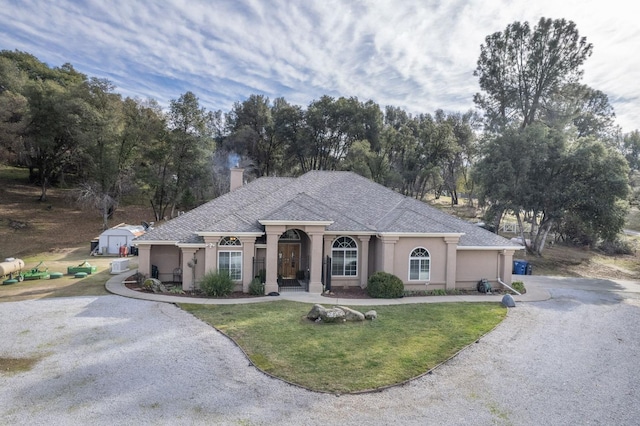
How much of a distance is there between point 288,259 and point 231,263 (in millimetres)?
3578

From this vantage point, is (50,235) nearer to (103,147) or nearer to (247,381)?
(103,147)

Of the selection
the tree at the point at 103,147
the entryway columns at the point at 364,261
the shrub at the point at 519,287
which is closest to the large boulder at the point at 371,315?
the entryway columns at the point at 364,261

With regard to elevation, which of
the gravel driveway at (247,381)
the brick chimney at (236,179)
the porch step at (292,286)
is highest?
the brick chimney at (236,179)

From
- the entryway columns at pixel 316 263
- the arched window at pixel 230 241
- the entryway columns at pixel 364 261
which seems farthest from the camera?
the entryway columns at pixel 364 261

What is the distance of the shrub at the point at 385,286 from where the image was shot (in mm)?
17609

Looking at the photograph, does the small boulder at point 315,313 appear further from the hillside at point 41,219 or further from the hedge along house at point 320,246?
the hillside at point 41,219

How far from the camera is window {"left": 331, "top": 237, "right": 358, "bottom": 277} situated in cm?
1933

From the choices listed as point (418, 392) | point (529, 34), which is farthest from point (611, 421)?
point (529, 34)

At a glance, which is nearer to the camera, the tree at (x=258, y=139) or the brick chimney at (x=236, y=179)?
the brick chimney at (x=236, y=179)

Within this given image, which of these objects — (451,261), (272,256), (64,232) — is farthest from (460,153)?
(64,232)

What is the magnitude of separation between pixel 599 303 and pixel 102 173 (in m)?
42.0

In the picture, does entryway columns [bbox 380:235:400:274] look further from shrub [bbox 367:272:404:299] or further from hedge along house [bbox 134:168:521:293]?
shrub [bbox 367:272:404:299]

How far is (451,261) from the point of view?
745 inches

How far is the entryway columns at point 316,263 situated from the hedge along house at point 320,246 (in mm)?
51
